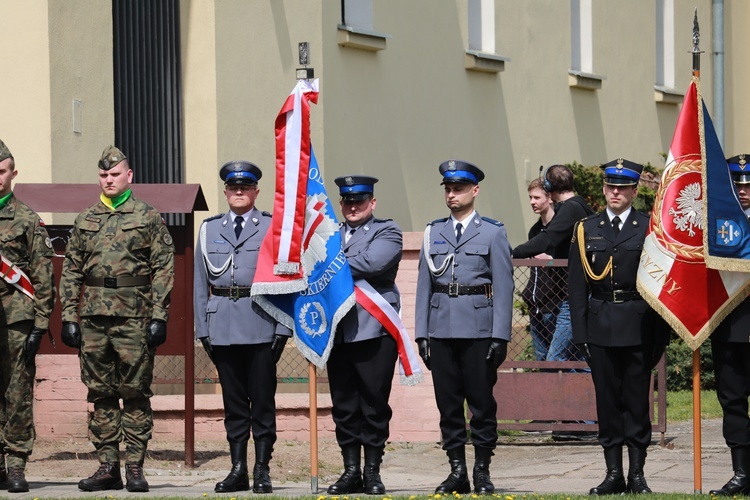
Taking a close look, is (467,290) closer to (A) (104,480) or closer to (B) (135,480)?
(B) (135,480)

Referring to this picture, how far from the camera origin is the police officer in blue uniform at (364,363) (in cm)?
951

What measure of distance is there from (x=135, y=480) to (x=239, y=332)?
1.15 meters

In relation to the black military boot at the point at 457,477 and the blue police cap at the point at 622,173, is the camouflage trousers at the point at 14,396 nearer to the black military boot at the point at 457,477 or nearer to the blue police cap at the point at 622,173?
the black military boot at the point at 457,477

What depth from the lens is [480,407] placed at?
9.39 metres

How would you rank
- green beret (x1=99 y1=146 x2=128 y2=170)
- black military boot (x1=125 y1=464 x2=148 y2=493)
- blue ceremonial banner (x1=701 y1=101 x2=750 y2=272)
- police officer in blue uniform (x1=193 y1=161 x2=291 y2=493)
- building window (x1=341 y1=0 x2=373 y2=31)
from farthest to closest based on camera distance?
building window (x1=341 y1=0 x2=373 y2=31), green beret (x1=99 y1=146 x2=128 y2=170), black military boot (x1=125 y1=464 x2=148 y2=493), police officer in blue uniform (x1=193 y1=161 x2=291 y2=493), blue ceremonial banner (x1=701 y1=101 x2=750 y2=272)

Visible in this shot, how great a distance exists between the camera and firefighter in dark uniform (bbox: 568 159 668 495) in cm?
930

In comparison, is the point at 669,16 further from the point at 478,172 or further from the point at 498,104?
the point at 478,172

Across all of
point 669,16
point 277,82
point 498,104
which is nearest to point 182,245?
point 277,82

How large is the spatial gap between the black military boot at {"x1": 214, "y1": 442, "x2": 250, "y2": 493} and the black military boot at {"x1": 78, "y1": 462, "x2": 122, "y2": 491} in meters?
0.66

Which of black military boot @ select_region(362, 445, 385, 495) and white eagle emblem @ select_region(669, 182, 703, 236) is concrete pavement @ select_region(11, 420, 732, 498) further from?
white eagle emblem @ select_region(669, 182, 703, 236)

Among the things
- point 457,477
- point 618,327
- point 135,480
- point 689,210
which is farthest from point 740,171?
point 135,480

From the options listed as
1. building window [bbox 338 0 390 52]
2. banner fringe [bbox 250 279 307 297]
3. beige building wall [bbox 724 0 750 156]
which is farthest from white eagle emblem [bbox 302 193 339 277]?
beige building wall [bbox 724 0 750 156]

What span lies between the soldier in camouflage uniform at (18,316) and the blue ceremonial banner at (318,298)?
144 centimetres

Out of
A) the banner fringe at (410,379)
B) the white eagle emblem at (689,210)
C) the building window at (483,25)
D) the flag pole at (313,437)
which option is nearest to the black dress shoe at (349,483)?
the flag pole at (313,437)
